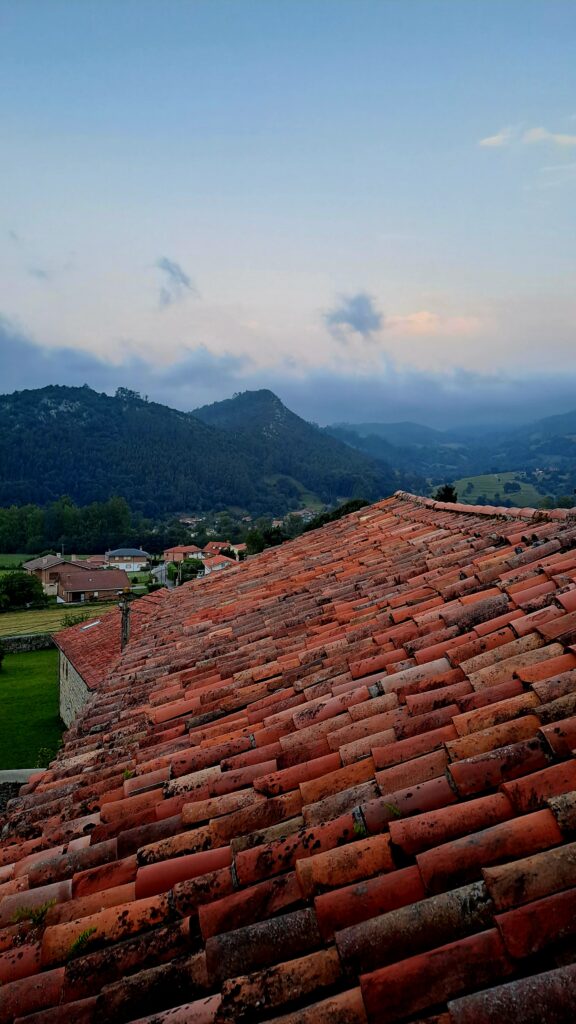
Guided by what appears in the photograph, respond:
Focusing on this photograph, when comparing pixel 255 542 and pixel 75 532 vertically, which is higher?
pixel 75 532

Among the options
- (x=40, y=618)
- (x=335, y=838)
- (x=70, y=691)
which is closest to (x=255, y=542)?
(x=40, y=618)

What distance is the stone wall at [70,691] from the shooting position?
54.1 feet

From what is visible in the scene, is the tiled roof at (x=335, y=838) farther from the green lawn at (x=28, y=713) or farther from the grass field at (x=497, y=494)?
the grass field at (x=497, y=494)

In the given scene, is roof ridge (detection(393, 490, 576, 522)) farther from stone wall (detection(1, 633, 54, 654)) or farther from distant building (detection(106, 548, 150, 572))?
distant building (detection(106, 548, 150, 572))

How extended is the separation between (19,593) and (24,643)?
2218 cm

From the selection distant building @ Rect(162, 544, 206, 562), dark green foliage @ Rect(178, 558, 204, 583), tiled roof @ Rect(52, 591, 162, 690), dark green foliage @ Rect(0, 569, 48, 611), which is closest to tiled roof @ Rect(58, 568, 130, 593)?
dark green foliage @ Rect(178, 558, 204, 583)

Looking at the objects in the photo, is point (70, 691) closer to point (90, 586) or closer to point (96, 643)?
point (96, 643)

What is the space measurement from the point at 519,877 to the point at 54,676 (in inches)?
1252

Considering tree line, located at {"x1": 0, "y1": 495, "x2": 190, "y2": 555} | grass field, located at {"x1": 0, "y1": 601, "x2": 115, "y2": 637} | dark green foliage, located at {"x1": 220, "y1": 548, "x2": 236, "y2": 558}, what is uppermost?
tree line, located at {"x1": 0, "y1": 495, "x2": 190, "y2": 555}

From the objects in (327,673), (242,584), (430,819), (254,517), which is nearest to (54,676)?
(242,584)

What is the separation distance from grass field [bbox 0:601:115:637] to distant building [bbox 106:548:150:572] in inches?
1334

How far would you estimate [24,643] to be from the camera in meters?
38.7

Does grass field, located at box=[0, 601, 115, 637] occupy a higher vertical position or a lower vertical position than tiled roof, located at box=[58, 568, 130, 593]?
lower

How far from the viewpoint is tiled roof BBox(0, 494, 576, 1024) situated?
5.48ft
